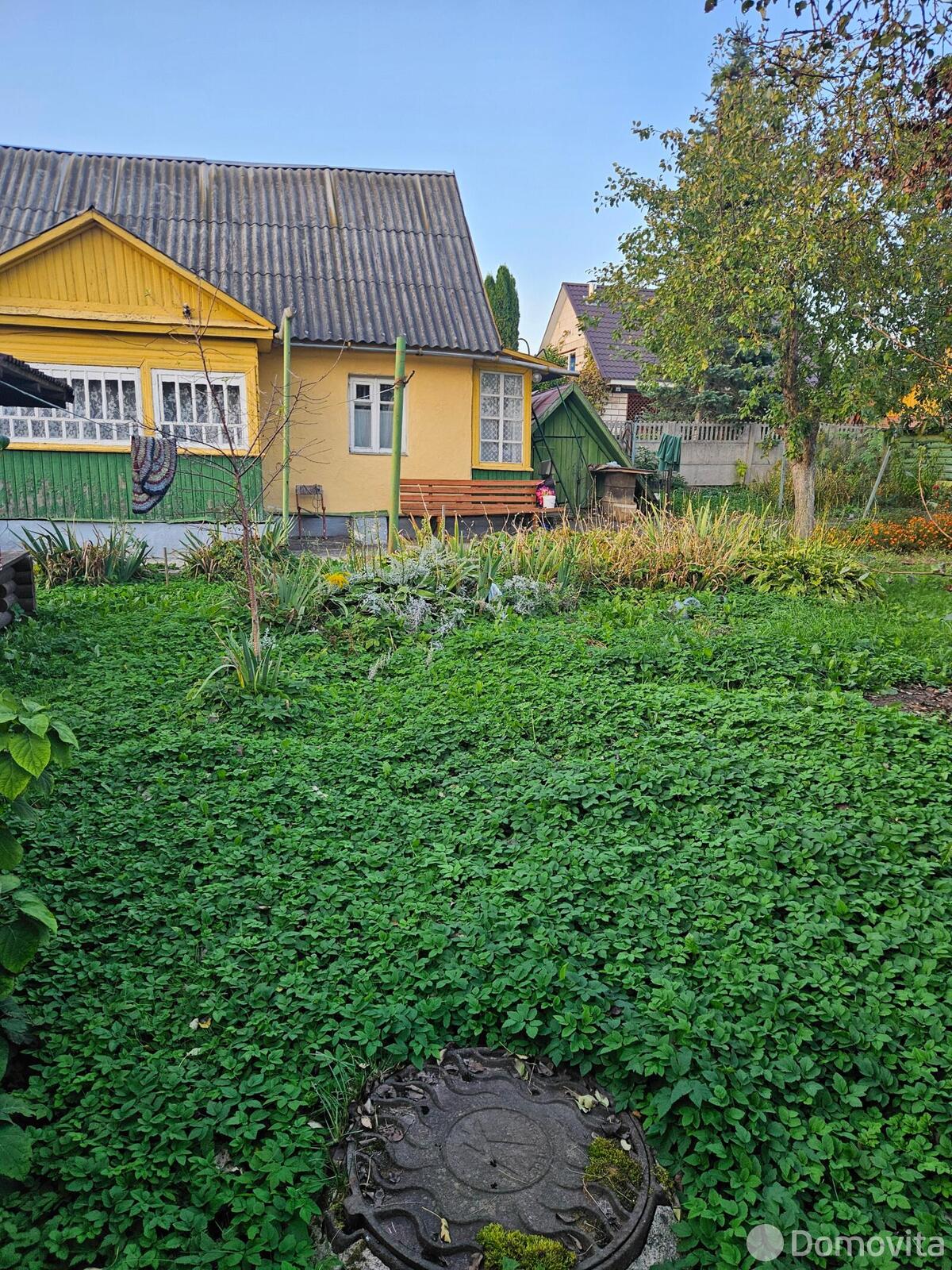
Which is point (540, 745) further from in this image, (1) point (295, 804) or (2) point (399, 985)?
(2) point (399, 985)

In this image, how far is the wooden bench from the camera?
14156mm

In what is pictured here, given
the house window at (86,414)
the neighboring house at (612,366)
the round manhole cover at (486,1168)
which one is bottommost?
the round manhole cover at (486,1168)

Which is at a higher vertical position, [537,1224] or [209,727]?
[209,727]

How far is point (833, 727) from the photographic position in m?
4.64

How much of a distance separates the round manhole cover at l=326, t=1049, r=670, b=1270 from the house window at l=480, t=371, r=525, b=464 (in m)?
13.4

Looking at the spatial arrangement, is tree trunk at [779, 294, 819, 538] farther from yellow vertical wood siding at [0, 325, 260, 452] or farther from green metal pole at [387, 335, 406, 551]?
yellow vertical wood siding at [0, 325, 260, 452]

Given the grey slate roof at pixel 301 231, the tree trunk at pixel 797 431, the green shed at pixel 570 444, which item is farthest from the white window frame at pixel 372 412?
the tree trunk at pixel 797 431

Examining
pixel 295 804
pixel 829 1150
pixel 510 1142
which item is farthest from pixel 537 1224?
pixel 295 804

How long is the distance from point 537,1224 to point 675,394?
21837 mm

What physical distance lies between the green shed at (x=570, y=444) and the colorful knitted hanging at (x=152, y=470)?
743cm

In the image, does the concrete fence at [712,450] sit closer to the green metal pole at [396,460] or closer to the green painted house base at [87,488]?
the green painted house base at [87,488]

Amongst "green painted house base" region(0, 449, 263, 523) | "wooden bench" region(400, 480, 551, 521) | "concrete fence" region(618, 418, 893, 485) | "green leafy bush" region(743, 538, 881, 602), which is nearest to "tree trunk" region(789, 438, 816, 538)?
"green leafy bush" region(743, 538, 881, 602)

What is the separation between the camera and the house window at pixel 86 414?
12203mm

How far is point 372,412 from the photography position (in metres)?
14.3
